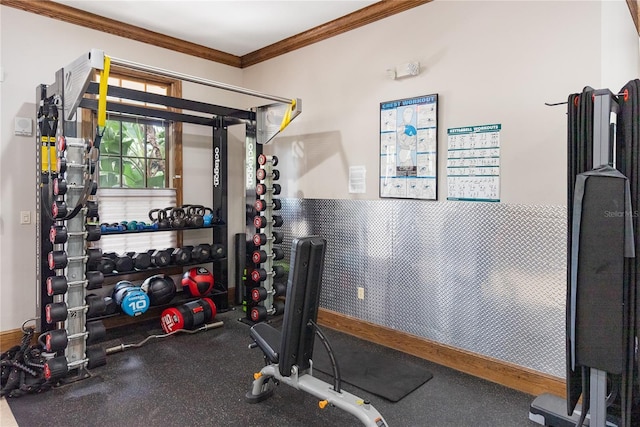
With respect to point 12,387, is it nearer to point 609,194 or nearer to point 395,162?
point 395,162

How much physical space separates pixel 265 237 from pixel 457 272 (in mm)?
1940

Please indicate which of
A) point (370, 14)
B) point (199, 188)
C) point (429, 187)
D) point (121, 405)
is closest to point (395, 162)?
point (429, 187)

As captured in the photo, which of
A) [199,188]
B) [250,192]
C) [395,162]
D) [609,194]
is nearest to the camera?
[609,194]

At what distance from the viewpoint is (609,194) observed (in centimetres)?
156

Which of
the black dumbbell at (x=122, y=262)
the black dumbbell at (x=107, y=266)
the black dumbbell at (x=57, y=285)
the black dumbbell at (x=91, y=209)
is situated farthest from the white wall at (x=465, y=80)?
the black dumbbell at (x=57, y=285)

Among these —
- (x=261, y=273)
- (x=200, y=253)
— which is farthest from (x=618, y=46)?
(x=200, y=253)

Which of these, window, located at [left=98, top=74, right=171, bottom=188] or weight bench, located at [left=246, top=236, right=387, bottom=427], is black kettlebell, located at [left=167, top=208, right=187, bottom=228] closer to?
window, located at [left=98, top=74, right=171, bottom=188]

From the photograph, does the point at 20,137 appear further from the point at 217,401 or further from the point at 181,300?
the point at 217,401

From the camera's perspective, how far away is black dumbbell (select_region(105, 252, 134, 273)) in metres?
3.78

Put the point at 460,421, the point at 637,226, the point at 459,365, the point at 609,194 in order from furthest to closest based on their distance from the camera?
the point at 459,365, the point at 460,421, the point at 637,226, the point at 609,194

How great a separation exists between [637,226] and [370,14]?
2941 millimetres

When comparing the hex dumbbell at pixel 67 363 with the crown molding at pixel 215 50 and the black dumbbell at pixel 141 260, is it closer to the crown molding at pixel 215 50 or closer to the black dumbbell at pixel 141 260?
the black dumbbell at pixel 141 260

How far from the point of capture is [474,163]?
120 inches

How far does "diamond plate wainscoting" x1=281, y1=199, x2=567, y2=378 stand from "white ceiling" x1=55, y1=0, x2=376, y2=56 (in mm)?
1872
